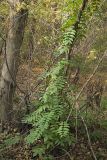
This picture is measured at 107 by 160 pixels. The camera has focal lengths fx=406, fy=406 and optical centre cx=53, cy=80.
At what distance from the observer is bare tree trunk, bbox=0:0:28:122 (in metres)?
9.62

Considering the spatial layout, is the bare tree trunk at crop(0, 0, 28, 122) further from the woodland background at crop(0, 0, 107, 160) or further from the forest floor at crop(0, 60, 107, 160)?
the forest floor at crop(0, 60, 107, 160)

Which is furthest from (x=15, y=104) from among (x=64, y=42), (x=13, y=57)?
(x=64, y=42)

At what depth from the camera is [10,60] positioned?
9875mm

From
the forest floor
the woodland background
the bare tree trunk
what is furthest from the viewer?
the bare tree trunk

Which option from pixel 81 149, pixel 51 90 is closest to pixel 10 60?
pixel 51 90

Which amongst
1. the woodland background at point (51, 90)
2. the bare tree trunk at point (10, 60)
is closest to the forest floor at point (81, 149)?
the woodland background at point (51, 90)

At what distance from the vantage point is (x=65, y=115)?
8234 millimetres

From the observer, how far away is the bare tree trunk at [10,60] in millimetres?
9625

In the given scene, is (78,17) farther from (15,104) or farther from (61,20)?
(15,104)

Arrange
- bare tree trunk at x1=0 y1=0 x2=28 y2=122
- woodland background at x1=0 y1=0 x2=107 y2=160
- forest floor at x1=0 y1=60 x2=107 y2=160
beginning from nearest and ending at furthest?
woodland background at x1=0 y1=0 x2=107 y2=160 → forest floor at x1=0 y1=60 x2=107 y2=160 → bare tree trunk at x1=0 y1=0 x2=28 y2=122

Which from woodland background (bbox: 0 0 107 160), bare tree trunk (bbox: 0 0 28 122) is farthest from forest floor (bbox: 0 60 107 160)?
bare tree trunk (bbox: 0 0 28 122)

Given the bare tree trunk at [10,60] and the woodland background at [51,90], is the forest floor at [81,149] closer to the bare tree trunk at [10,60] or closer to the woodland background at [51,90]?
the woodland background at [51,90]

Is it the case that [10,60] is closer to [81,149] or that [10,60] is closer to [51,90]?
[51,90]

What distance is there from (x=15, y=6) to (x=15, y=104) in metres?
2.79
